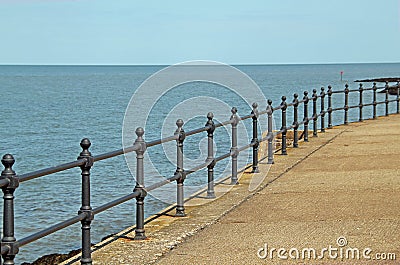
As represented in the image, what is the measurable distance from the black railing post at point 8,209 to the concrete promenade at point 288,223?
73.1 inches

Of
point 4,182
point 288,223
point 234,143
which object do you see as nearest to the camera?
point 4,182

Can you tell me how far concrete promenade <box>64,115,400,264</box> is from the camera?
26.9ft

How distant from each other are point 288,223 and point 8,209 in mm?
4376

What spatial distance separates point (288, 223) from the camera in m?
9.77

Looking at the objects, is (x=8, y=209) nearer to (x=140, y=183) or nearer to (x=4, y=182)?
(x=4, y=182)

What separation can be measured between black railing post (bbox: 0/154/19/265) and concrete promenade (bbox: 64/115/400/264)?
1857 mm

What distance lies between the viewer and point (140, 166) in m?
8.98

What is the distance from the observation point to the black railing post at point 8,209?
20.5 ft

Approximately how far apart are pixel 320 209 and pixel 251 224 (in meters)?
1.31

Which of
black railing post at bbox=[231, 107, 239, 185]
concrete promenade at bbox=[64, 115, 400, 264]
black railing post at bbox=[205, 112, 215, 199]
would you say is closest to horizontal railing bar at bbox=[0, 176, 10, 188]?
concrete promenade at bbox=[64, 115, 400, 264]

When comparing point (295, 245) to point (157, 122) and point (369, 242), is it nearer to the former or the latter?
point (369, 242)

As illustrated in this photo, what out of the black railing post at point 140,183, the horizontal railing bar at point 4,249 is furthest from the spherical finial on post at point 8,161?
the black railing post at point 140,183

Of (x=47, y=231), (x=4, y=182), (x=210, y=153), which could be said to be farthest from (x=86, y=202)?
(x=210, y=153)

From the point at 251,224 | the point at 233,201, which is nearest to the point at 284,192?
the point at 233,201
